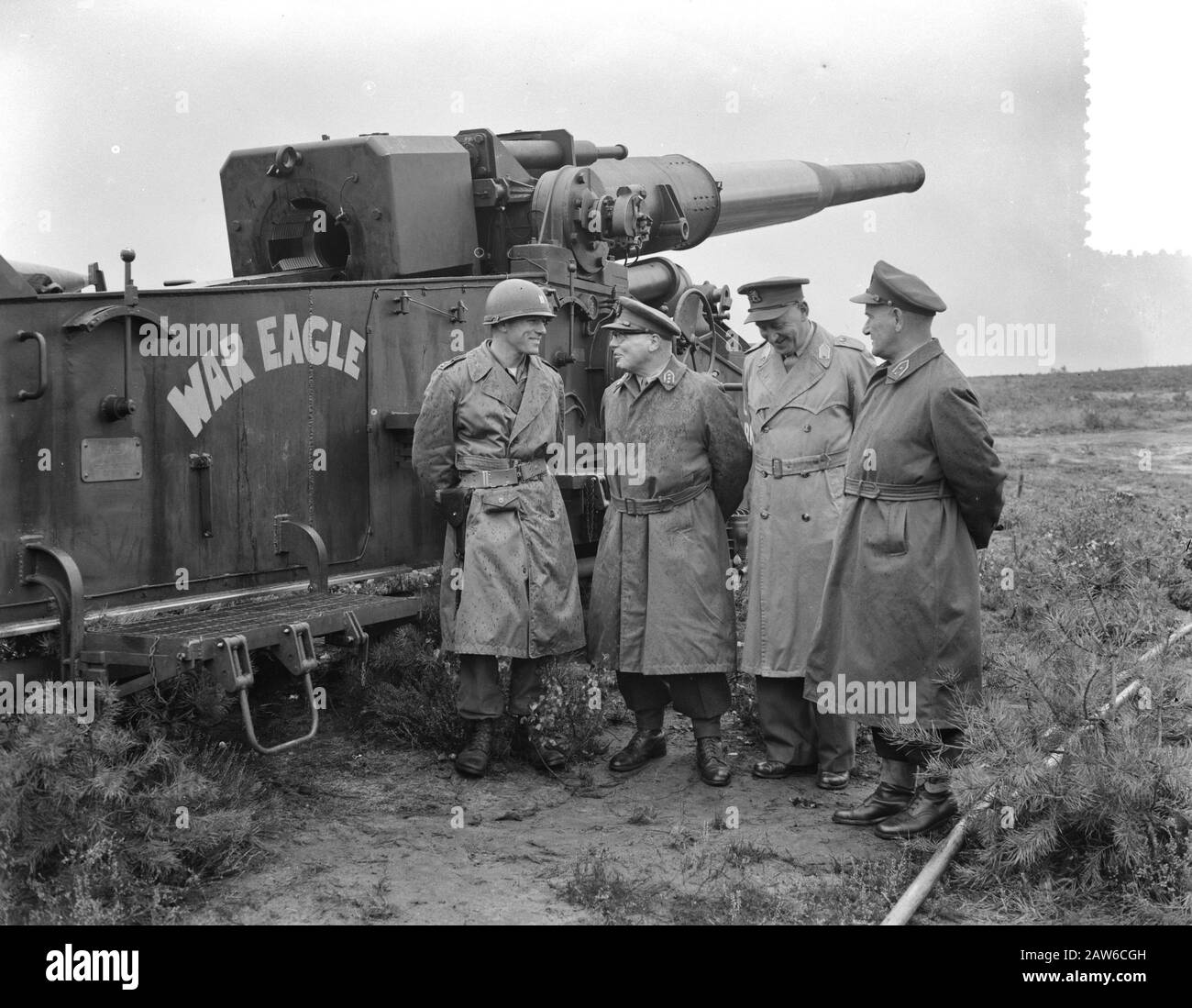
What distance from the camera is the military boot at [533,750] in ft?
20.1

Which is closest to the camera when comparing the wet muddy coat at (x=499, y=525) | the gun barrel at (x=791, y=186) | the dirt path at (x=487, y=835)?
the dirt path at (x=487, y=835)

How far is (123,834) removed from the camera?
15.1 feet

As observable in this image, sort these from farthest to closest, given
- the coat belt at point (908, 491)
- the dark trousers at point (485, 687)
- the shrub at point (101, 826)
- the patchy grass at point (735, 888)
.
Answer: the dark trousers at point (485, 687)
the coat belt at point (908, 491)
the patchy grass at point (735, 888)
the shrub at point (101, 826)

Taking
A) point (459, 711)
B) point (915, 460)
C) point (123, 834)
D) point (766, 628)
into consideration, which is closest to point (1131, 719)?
point (915, 460)

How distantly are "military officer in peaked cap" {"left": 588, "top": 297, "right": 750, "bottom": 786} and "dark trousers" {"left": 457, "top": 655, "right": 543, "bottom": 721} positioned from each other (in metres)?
0.33

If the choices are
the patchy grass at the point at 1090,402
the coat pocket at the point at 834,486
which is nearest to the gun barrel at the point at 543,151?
the coat pocket at the point at 834,486

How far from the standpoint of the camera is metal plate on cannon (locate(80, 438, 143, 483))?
5.14 meters

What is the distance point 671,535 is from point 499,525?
0.75m

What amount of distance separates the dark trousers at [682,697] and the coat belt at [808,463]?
929 mm

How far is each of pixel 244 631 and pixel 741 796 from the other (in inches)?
88.1

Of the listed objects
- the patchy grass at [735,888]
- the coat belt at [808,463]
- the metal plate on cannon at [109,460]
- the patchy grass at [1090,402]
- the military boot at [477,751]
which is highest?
the patchy grass at [1090,402]

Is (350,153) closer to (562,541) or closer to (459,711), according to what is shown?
(562,541)

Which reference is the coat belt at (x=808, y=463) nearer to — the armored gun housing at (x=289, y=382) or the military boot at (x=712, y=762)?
the military boot at (x=712, y=762)

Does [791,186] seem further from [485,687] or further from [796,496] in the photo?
[485,687]
